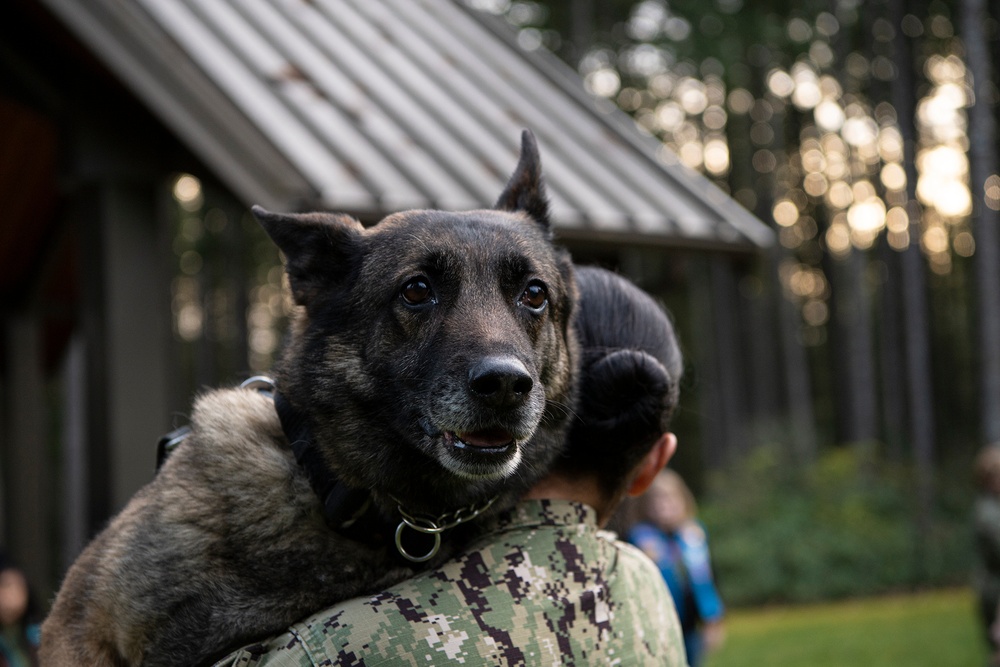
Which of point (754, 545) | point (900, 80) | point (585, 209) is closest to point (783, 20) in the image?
point (900, 80)

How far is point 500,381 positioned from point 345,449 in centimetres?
39

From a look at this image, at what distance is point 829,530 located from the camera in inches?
714

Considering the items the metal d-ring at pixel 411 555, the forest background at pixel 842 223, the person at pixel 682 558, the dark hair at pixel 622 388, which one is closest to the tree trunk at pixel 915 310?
the forest background at pixel 842 223

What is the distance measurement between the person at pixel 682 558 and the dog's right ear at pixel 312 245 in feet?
15.8

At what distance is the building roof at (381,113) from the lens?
3510 mm

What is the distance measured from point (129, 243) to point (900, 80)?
63.6 ft

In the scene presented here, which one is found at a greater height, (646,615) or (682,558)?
(646,615)

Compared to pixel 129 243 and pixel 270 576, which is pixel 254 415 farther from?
pixel 129 243

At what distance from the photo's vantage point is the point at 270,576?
6.02ft

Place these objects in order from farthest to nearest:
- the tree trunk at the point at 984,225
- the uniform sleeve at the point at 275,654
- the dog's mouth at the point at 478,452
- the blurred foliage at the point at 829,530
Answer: the blurred foliage at the point at 829,530 → the tree trunk at the point at 984,225 → the dog's mouth at the point at 478,452 → the uniform sleeve at the point at 275,654

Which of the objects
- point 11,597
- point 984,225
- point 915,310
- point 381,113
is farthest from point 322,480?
point 915,310

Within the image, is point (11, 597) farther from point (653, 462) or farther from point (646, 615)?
point (646, 615)

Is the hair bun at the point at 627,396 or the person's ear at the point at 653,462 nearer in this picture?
the hair bun at the point at 627,396

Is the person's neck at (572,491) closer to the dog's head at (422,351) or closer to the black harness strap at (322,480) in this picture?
the dog's head at (422,351)
